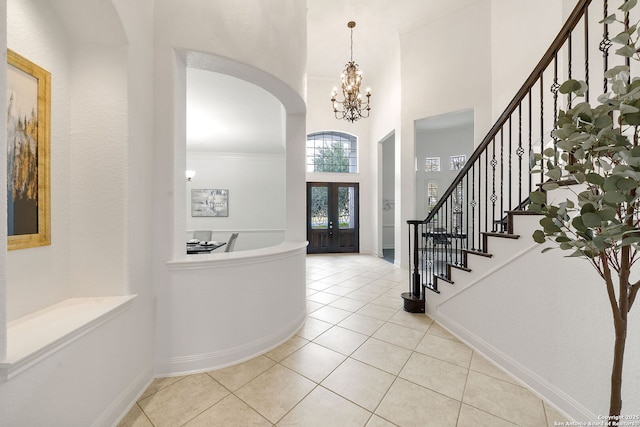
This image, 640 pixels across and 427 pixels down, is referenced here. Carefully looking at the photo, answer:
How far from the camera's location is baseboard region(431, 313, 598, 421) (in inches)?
63.8

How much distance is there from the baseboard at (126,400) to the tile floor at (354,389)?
0.15 ft

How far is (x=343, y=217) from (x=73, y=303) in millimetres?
6812

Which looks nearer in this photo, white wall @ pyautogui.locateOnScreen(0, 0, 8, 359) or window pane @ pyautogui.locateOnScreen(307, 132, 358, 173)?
white wall @ pyautogui.locateOnScreen(0, 0, 8, 359)

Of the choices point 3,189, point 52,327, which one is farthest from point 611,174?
point 52,327

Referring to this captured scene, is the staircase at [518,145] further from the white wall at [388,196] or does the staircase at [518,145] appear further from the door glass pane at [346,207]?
the white wall at [388,196]

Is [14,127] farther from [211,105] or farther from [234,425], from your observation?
[211,105]

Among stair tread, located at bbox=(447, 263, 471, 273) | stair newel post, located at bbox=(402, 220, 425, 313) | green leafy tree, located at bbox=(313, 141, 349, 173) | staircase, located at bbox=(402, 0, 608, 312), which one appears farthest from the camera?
green leafy tree, located at bbox=(313, 141, 349, 173)

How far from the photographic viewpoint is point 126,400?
5.73ft

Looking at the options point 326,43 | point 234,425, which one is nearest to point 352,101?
point 326,43

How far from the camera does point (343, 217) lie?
804 cm

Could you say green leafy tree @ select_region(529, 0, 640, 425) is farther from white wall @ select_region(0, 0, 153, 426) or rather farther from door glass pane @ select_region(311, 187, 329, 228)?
door glass pane @ select_region(311, 187, 329, 228)

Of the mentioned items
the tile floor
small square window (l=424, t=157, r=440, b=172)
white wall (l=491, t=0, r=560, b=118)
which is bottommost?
the tile floor

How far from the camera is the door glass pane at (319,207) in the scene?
25.7 feet

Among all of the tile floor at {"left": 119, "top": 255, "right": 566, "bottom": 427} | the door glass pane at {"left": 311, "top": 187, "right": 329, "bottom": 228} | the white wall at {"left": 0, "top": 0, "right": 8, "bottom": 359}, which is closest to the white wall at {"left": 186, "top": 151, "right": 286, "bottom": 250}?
the door glass pane at {"left": 311, "top": 187, "right": 329, "bottom": 228}
